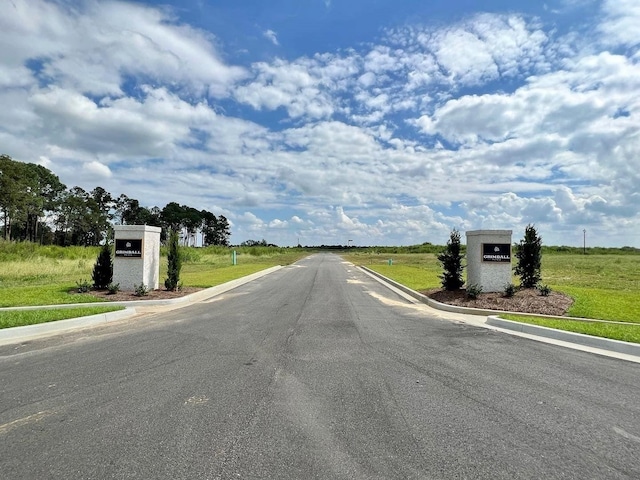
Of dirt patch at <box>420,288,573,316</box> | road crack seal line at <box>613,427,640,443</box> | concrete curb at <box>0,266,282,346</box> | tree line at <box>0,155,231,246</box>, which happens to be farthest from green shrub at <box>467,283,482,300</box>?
tree line at <box>0,155,231,246</box>

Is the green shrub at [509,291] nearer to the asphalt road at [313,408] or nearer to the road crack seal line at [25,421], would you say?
the asphalt road at [313,408]

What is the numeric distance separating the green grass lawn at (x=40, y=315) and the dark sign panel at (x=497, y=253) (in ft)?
38.6

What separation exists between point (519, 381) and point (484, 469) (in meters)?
2.77

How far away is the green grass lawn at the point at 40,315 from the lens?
9.10m

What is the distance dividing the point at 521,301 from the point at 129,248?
542 inches

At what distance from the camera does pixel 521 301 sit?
12.9 metres

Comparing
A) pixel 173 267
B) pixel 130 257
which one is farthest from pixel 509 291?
pixel 130 257

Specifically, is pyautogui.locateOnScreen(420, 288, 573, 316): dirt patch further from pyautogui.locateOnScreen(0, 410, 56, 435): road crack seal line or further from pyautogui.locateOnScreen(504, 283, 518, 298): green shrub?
pyautogui.locateOnScreen(0, 410, 56, 435): road crack seal line

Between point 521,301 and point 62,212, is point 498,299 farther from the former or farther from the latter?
point 62,212

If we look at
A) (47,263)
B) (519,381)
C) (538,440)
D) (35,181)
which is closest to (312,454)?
(538,440)

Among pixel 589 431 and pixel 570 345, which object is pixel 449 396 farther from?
pixel 570 345

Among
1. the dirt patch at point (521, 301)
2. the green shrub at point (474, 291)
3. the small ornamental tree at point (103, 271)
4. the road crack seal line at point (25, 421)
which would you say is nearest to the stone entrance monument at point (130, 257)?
the small ornamental tree at point (103, 271)

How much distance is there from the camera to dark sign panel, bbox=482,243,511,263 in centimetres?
1409

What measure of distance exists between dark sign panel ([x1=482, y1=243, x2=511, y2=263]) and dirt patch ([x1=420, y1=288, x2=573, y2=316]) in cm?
115
